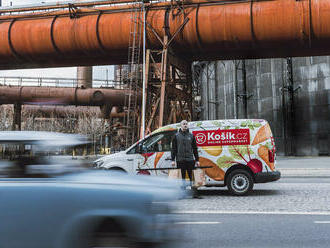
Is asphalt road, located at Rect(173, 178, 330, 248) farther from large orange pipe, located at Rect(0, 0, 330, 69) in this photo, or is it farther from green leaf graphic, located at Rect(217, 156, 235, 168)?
large orange pipe, located at Rect(0, 0, 330, 69)

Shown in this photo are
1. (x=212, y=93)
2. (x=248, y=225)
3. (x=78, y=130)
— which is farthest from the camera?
(x=78, y=130)

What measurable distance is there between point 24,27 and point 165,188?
18.9m

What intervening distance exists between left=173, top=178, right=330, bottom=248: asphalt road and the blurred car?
1.41 feet

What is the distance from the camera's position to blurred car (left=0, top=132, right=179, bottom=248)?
313cm

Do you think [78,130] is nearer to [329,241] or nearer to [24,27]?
[24,27]

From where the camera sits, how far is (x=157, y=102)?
60.7ft

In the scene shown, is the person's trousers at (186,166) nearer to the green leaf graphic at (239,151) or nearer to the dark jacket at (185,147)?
the dark jacket at (185,147)

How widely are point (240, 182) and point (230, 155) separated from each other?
2.27ft

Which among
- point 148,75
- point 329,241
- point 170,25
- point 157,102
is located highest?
point 170,25

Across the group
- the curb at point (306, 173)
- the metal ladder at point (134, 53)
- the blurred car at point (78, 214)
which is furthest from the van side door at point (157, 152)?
the metal ladder at point (134, 53)

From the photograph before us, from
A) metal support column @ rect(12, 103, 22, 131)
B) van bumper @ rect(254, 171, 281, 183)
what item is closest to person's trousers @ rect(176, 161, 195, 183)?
van bumper @ rect(254, 171, 281, 183)

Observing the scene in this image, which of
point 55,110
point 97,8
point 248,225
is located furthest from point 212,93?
point 248,225

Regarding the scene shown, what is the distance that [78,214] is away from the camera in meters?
3.18

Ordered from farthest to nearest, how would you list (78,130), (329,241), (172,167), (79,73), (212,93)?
(79,73) → (78,130) → (212,93) → (172,167) → (329,241)
